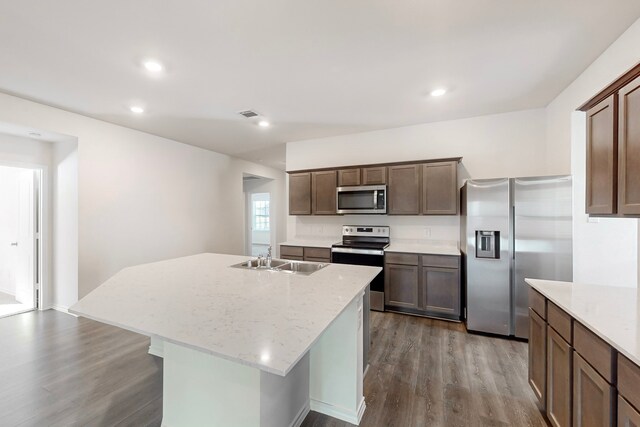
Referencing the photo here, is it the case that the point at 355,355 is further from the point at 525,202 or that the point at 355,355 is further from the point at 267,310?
the point at 525,202

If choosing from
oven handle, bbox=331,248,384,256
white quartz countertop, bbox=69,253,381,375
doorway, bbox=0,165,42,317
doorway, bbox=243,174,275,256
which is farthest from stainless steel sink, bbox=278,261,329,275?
doorway, bbox=243,174,275,256

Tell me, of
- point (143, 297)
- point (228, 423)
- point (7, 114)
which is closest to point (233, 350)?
point (228, 423)

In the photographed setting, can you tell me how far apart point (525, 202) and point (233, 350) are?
3.20 m

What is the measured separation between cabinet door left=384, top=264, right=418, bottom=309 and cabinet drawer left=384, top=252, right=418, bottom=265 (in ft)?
0.18

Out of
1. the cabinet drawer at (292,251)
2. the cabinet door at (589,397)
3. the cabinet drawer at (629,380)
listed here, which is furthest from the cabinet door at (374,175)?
the cabinet drawer at (629,380)

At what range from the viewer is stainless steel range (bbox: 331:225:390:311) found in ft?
12.2

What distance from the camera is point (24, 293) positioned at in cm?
393

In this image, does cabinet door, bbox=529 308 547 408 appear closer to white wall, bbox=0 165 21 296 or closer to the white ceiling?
the white ceiling

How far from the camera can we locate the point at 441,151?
3.91 metres

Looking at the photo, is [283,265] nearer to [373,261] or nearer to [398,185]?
[373,261]

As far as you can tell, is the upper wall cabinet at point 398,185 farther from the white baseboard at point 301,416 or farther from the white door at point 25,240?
the white door at point 25,240

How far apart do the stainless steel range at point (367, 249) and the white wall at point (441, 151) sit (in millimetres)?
166

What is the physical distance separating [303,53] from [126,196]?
11.6 feet

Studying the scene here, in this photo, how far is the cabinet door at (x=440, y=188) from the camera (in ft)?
11.7
